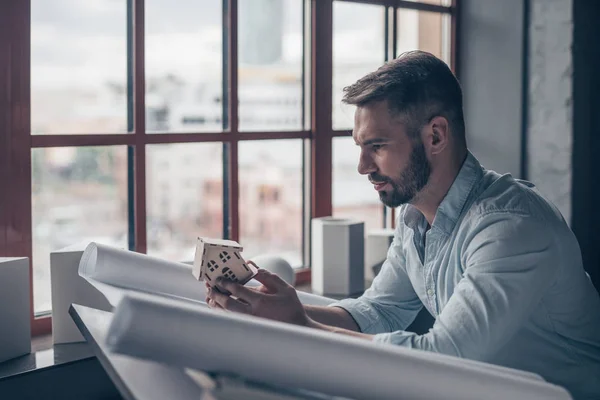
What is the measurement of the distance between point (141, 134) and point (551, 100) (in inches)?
58.4

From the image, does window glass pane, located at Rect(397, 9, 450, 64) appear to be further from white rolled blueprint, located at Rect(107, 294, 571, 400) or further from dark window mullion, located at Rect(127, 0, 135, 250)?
white rolled blueprint, located at Rect(107, 294, 571, 400)

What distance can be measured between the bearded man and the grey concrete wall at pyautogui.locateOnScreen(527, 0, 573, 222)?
1.18 meters

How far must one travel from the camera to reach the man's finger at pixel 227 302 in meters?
1.21

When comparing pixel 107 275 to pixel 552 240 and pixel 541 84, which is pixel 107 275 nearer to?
pixel 552 240

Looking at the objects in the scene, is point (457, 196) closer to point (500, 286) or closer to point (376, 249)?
point (500, 286)

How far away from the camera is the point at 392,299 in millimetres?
1640

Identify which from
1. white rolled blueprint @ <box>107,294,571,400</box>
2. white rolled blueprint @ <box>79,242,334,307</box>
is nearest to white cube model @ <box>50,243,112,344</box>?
white rolled blueprint @ <box>79,242,334,307</box>

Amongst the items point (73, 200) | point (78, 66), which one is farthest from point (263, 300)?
point (78, 66)

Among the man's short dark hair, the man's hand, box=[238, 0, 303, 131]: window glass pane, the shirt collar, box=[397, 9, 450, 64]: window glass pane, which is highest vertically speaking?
box=[397, 9, 450, 64]: window glass pane

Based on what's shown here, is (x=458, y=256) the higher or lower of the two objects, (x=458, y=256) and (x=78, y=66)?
the lower

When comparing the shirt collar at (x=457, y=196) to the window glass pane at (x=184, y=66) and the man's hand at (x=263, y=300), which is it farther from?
the window glass pane at (x=184, y=66)

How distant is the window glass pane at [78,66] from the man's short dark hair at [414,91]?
0.70m

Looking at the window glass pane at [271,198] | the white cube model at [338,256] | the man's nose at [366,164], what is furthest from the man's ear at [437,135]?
the window glass pane at [271,198]

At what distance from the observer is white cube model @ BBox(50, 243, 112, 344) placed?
152cm
